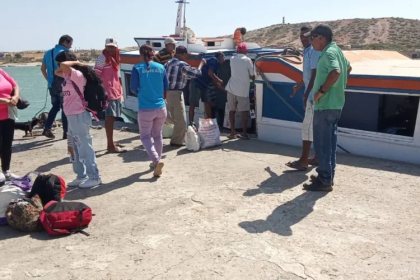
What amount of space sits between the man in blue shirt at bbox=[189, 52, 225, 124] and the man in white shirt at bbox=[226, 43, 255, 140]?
15.5 inches

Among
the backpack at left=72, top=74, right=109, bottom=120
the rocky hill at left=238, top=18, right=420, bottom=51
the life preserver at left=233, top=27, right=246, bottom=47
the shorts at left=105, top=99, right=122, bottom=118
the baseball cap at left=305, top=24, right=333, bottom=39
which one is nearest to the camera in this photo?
the baseball cap at left=305, top=24, right=333, bottom=39

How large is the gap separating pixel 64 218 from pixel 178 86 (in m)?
3.44

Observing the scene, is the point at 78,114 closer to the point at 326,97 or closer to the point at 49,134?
the point at 326,97

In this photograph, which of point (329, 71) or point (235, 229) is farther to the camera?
point (329, 71)

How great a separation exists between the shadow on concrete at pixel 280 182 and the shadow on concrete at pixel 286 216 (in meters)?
0.34

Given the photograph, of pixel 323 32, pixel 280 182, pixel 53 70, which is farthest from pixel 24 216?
pixel 53 70

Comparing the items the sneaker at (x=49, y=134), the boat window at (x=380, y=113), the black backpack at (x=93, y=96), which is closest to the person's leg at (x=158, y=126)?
the black backpack at (x=93, y=96)

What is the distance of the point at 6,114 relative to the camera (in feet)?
16.2

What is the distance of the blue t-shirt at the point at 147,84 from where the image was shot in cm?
521

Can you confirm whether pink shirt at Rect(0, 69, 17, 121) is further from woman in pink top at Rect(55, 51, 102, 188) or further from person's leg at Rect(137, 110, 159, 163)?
person's leg at Rect(137, 110, 159, 163)

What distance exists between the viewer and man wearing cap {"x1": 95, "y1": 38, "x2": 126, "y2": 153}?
632 cm

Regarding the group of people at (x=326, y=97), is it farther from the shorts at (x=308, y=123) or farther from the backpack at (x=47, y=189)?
the backpack at (x=47, y=189)

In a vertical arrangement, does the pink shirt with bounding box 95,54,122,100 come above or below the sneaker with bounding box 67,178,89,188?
above

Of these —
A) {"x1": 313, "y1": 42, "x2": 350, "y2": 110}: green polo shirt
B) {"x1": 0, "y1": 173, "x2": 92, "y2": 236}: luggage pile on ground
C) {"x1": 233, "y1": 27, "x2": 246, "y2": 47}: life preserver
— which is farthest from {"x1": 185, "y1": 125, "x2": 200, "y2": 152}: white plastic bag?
{"x1": 233, "y1": 27, "x2": 246, "y2": 47}: life preserver
